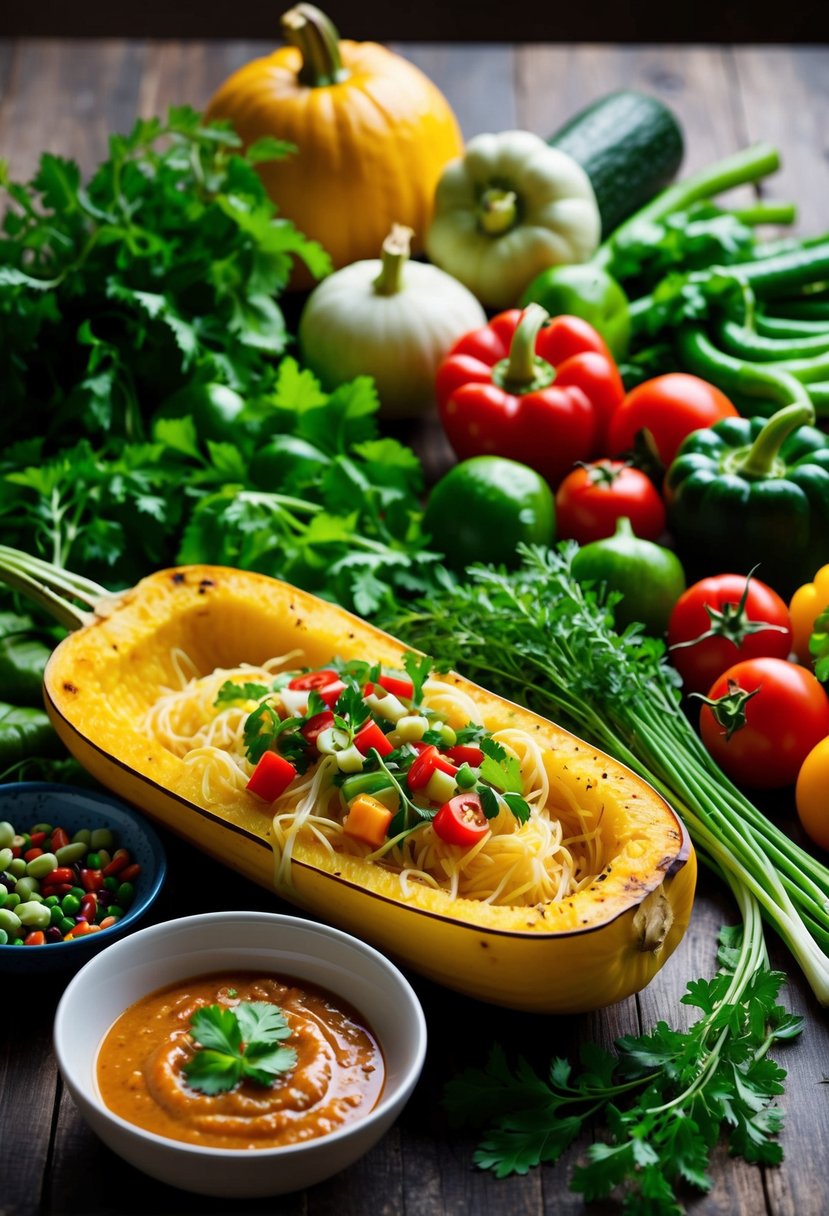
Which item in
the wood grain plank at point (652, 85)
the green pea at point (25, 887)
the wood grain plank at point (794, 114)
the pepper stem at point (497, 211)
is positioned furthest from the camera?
the wood grain plank at point (652, 85)

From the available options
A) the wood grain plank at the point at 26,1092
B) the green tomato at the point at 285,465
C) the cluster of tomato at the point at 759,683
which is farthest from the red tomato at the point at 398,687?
the green tomato at the point at 285,465

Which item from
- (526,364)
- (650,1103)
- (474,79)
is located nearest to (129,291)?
(526,364)

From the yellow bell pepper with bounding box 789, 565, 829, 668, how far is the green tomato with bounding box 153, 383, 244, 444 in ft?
4.84

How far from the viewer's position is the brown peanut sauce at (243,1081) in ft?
6.65

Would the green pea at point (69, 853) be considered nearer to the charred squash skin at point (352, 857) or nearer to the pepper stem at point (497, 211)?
the charred squash skin at point (352, 857)

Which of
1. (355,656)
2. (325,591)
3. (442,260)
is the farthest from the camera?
(442,260)

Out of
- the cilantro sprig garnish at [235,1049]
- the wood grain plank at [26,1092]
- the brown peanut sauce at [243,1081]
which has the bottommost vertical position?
the wood grain plank at [26,1092]

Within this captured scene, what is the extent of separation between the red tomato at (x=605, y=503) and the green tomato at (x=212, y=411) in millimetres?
886

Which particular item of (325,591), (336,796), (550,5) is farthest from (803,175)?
(336,796)

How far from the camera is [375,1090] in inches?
83.8

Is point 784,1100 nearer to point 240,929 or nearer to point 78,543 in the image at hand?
point 240,929

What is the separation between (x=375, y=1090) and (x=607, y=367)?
243 cm

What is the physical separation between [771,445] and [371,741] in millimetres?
1486

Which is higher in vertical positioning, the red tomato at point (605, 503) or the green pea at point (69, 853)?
the red tomato at point (605, 503)
